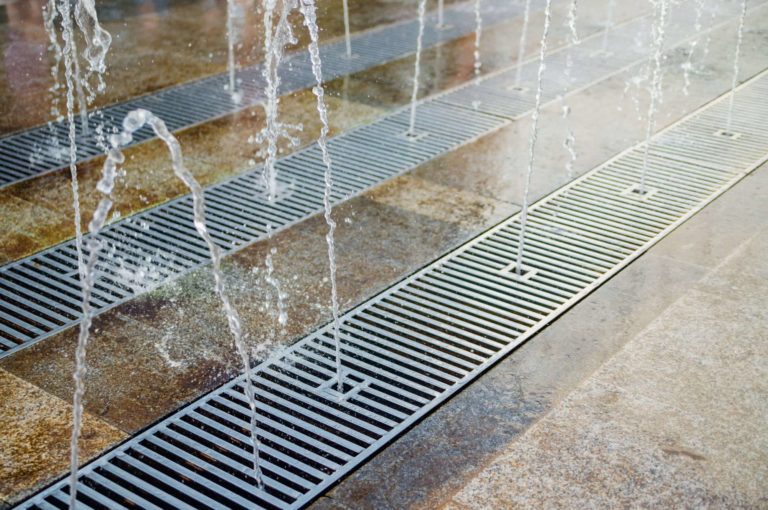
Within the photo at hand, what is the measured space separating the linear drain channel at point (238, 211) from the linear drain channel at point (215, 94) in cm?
96

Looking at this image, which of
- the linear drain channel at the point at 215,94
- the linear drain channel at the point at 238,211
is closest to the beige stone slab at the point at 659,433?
the linear drain channel at the point at 238,211

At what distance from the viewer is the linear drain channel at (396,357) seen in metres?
3.34

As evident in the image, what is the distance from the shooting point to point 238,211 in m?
5.42

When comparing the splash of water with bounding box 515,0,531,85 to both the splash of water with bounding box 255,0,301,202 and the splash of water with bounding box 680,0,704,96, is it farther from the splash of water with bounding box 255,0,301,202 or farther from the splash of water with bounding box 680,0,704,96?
the splash of water with bounding box 255,0,301,202

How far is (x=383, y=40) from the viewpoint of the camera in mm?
8555

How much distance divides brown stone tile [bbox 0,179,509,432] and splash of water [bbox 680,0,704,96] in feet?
9.81

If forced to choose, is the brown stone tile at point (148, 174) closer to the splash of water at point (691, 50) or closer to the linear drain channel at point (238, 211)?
the linear drain channel at point (238, 211)

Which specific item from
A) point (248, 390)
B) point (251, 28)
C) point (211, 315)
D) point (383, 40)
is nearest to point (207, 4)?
point (251, 28)

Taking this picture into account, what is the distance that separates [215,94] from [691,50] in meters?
4.16

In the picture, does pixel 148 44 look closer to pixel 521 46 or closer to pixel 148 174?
pixel 148 174

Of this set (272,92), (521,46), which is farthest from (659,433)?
(521,46)

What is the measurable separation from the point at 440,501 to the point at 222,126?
158 inches

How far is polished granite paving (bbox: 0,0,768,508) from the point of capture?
3.54 metres

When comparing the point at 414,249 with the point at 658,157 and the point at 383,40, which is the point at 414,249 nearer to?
the point at 658,157
